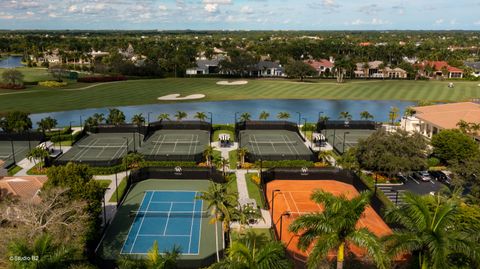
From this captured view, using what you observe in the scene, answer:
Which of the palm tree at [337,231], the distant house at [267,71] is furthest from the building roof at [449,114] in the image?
the distant house at [267,71]

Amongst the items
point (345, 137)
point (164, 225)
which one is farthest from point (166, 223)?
point (345, 137)

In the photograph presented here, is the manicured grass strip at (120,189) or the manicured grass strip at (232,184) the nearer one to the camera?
the manicured grass strip at (120,189)

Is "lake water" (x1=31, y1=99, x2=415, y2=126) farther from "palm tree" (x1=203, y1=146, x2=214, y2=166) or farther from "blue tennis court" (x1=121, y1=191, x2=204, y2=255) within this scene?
"blue tennis court" (x1=121, y1=191, x2=204, y2=255)

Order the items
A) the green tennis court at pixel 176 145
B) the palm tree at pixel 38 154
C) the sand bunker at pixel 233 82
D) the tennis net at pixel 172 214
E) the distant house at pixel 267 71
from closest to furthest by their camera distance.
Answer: the tennis net at pixel 172 214 < the palm tree at pixel 38 154 < the green tennis court at pixel 176 145 < the sand bunker at pixel 233 82 < the distant house at pixel 267 71

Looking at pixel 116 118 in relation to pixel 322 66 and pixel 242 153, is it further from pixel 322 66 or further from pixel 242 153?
pixel 322 66

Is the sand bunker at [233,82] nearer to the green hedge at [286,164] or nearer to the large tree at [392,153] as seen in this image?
the green hedge at [286,164]

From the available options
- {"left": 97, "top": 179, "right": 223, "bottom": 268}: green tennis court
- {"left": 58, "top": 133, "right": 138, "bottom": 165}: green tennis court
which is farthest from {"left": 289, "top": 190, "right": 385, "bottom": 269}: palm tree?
{"left": 58, "top": 133, "right": 138, "bottom": 165}: green tennis court
